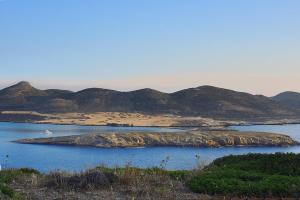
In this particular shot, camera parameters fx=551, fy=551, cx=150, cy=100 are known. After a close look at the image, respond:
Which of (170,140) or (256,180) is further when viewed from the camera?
(170,140)

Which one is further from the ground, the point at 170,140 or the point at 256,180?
the point at 256,180

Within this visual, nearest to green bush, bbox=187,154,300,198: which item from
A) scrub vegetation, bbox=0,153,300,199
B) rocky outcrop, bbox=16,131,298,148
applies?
scrub vegetation, bbox=0,153,300,199

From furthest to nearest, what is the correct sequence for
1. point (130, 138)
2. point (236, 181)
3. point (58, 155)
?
point (130, 138) < point (58, 155) < point (236, 181)

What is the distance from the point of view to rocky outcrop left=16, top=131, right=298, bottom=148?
114m

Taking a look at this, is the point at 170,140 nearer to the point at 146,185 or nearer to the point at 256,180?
the point at 256,180

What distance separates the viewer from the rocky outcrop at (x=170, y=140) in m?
114

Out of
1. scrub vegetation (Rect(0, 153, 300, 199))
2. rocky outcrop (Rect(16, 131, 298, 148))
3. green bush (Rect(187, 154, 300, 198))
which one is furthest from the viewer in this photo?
rocky outcrop (Rect(16, 131, 298, 148))

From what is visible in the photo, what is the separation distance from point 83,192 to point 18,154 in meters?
83.6

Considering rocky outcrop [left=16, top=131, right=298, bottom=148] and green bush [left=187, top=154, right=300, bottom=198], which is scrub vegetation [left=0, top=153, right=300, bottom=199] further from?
rocky outcrop [left=16, top=131, right=298, bottom=148]

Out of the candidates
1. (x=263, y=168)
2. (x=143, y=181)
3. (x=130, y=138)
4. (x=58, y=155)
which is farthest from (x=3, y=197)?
(x=130, y=138)

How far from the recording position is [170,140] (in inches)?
4633

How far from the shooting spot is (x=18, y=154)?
94125 mm

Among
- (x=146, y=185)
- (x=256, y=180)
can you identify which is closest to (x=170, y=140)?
(x=256, y=180)

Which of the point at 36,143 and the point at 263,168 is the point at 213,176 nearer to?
the point at 263,168
